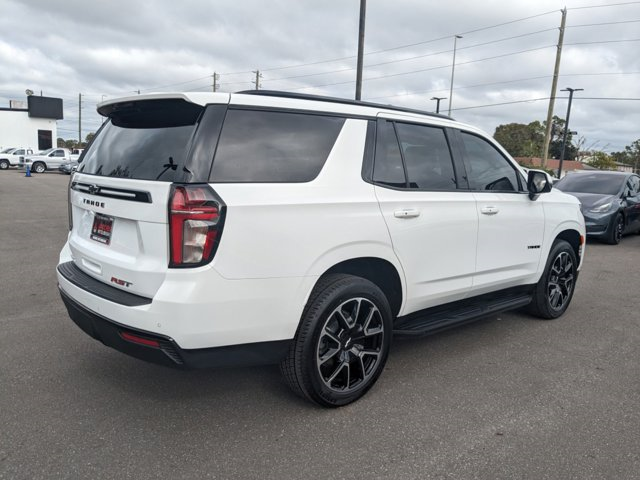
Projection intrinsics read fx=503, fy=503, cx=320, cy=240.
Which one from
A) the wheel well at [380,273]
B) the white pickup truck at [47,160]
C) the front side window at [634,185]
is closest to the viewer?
the wheel well at [380,273]

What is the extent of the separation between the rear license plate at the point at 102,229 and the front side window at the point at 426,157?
197 centimetres

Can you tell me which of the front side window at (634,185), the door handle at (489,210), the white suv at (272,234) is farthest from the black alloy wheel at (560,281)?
the front side window at (634,185)

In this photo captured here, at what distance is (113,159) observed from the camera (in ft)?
10.1

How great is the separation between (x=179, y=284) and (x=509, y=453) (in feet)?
6.48

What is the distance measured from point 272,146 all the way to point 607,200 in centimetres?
1013

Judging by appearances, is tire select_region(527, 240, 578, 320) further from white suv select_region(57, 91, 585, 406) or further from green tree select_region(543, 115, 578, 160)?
green tree select_region(543, 115, 578, 160)

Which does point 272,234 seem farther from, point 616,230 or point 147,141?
point 616,230

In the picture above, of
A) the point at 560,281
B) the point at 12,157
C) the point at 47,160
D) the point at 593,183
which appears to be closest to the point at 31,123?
the point at 12,157

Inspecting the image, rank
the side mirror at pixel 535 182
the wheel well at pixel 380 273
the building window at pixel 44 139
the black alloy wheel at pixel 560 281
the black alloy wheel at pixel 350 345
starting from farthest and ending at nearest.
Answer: the building window at pixel 44 139
the black alloy wheel at pixel 560 281
the side mirror at pixel 535 182
the wheel well at pixel 380 273
the black alloy wheel at pixel 350 345

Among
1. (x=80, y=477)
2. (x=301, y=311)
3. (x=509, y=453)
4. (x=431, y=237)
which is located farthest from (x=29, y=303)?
(x=509, y=453)

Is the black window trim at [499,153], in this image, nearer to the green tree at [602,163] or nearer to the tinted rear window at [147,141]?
the tinted rear window at [147,141]

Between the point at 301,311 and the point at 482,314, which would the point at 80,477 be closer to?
the point at 301,311

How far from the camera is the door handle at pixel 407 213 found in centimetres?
332

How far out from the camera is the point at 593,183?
1166 cm
